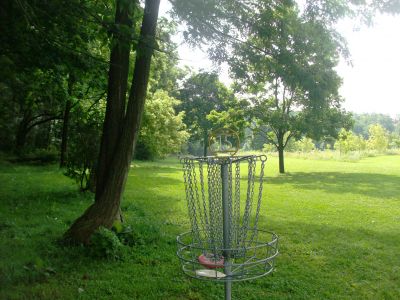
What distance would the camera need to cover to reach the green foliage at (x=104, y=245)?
5859 millimetres

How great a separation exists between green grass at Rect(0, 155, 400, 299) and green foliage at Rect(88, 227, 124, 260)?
13cm

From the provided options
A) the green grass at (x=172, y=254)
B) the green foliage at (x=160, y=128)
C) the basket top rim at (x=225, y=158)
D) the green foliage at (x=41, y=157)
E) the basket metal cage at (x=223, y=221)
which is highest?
the green foliage at (x=160, y=128)

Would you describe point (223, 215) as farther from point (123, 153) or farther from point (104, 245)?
point (123, 153)

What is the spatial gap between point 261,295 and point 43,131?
82.4 ft

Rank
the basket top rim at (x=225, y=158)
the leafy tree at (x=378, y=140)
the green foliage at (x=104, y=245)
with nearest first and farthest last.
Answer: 1. the basket top rim at (x=225, y=158)
2. the green foliage at (x=104, y=245)
3. the leafy tree at (x=378, y=140)

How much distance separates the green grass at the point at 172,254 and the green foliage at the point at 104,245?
0.41ft

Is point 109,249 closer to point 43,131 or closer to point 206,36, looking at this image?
point 206,36

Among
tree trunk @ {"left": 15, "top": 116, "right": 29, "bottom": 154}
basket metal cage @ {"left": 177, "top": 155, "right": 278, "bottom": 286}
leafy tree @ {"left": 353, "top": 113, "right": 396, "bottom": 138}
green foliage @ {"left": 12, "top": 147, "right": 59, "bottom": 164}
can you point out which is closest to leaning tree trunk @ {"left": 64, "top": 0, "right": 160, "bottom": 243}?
basket metal cage @ {"left": 177, "top": 155, "right": 278, "bottom": 286}

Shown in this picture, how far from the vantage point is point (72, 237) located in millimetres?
6379

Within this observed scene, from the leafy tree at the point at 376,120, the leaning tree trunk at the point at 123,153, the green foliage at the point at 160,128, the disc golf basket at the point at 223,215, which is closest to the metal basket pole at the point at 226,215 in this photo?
the disc golf basket at the point at 223,215

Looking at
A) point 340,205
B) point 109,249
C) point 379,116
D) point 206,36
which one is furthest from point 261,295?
point 379,116

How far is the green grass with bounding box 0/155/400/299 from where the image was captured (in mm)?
4922

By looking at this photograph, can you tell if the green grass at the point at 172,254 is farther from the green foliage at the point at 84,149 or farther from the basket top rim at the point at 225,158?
the basket top rim at the point at 225,158

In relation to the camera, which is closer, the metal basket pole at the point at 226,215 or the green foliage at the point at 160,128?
the metal basket pole at the point at 226,215
